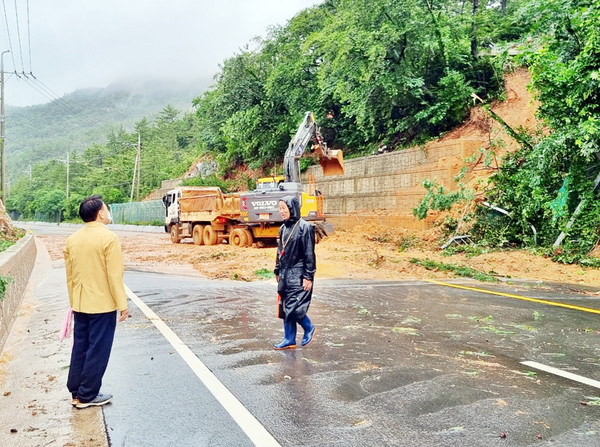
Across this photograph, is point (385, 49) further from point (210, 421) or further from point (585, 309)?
point (210, 421)

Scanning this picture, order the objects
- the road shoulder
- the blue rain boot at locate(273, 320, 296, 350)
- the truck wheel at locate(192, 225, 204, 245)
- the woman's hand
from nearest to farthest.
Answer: the road shoulder → the woman's hand → the blue rain boot at locate(273, 320, 296, 350) → the truck wheel at locate(192, 225, 204, 245)

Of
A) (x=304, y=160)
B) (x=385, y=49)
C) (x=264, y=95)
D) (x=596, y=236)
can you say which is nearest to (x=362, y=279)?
(x=596, y=236)

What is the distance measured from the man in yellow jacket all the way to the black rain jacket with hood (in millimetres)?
2110

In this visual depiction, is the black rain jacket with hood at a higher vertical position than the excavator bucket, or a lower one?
lower

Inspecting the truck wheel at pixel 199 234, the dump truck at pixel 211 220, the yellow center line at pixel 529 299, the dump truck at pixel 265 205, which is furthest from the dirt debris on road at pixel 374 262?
the truck wheel at pixel 199 234

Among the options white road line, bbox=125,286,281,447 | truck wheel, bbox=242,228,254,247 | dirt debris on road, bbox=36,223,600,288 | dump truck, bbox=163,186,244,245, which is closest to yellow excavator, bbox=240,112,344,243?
truck wheel, bbox=242,228,254,247

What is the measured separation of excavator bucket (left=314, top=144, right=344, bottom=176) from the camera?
70.3 ft

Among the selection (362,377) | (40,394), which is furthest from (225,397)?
(40,394)

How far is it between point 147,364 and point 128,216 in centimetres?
5478

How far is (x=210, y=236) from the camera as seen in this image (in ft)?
82.3

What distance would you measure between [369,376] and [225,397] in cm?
140

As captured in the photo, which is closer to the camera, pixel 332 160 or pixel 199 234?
pixel 332 160

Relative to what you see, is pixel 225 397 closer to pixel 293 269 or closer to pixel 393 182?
pixel 293 269

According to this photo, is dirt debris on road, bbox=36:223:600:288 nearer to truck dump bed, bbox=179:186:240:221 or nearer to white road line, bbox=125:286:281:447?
truck dump bed, bbox=179:186:240:221
